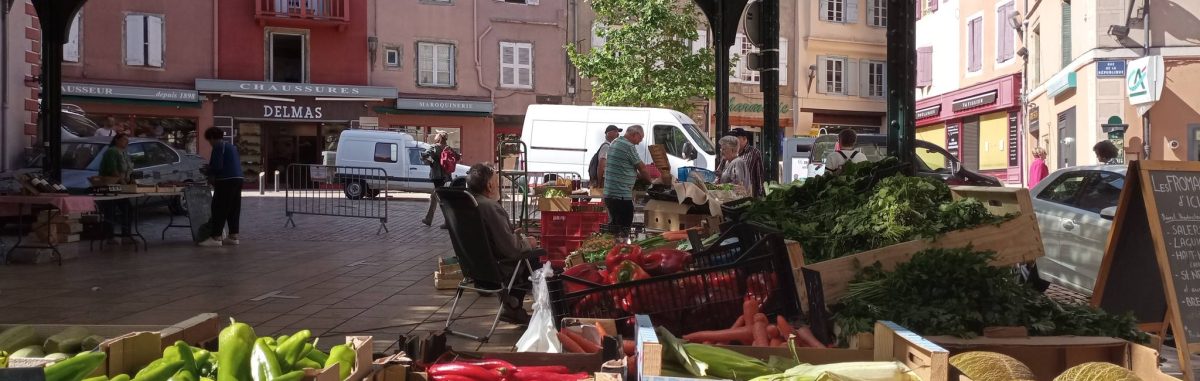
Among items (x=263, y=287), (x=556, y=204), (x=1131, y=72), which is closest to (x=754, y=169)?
(x=556, y=204)

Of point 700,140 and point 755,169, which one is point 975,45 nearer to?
point 700,140

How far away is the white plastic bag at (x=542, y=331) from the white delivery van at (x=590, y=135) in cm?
1695

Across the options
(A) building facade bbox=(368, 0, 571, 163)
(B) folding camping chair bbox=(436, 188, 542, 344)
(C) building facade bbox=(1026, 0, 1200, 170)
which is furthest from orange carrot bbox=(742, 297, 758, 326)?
(A) building facade bbox=(368, 0, 571, 163)

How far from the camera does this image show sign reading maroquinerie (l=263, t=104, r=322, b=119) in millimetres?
31641

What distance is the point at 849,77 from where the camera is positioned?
38.1 m

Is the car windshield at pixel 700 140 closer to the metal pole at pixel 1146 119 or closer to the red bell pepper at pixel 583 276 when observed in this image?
the metal pole at pixel 1146 119

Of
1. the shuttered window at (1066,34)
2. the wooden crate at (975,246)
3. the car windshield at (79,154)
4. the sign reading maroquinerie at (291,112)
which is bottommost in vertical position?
the wooden crate at (975,246)

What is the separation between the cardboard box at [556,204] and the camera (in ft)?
30.8

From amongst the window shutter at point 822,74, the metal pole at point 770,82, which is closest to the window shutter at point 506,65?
the window shutter at point 822,74

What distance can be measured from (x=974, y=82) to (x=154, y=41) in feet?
88.3

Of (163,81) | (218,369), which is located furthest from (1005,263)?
(163,81)

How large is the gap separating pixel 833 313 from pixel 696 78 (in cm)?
2495

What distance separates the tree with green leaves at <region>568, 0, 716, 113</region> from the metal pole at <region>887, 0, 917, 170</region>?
21318 mm

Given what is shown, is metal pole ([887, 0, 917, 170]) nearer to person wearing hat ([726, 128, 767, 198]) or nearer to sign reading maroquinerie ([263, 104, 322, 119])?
person wearing hat ([726, 128, 767, 198])
